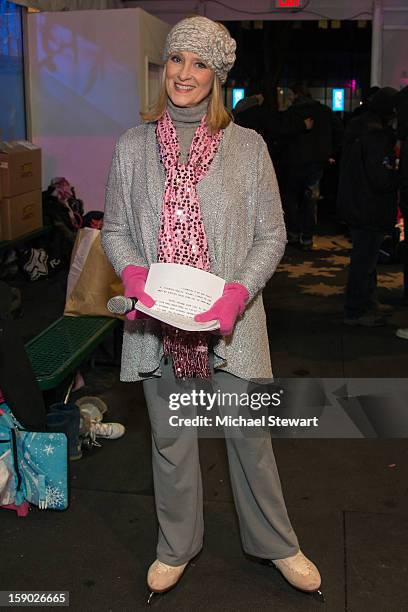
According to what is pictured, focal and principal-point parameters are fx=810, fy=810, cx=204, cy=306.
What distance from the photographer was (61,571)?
9.36ft

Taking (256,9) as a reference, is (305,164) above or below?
below

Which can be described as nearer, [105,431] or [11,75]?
[105,431]

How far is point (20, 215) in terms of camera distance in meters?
6.76

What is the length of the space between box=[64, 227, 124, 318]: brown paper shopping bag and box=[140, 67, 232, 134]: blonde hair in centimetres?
228

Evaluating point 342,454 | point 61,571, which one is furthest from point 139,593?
point 342,454

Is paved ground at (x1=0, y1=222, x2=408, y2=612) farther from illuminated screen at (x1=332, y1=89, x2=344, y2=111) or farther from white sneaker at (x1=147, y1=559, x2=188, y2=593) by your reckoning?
illuminated screen at (x1=332, y1=89, x2=344, y2=111)

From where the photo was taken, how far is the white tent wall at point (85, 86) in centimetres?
797

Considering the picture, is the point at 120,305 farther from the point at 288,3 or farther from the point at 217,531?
the point at 288,3

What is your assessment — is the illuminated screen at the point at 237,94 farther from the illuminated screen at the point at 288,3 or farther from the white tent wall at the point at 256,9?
the illuminated screen at the point at 288,3

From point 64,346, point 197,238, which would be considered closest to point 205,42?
point 197,238

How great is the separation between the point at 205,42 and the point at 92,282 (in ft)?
8.25

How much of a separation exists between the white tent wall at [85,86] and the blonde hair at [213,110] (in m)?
5.79

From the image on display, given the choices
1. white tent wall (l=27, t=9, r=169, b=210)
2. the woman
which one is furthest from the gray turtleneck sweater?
white tent wall (l=27, t=9, r=169, b=210)

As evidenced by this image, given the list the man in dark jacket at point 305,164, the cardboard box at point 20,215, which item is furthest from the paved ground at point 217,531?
the man in dark jacket at point 305,164
